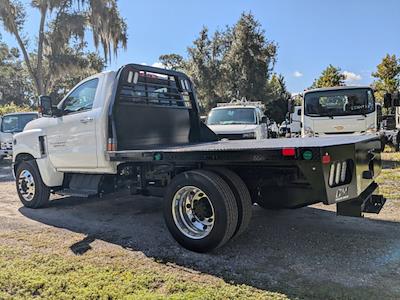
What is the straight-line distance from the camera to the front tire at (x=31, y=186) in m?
6.77

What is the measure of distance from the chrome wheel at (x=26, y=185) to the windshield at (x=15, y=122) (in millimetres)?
9007

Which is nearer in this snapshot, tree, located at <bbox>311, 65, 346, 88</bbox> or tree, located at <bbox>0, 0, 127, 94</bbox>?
tree, located at <bbox>0, 0, 127, 94</bbox>

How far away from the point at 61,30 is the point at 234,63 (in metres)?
14.9

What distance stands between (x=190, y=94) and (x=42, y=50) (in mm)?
18127

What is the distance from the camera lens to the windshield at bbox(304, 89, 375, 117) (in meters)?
11.2

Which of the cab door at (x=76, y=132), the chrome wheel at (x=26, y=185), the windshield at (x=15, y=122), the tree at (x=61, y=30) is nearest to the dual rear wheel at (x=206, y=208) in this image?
the cab door at (x=76, y=132)

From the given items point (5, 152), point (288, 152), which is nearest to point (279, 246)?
A: point (288, 152)

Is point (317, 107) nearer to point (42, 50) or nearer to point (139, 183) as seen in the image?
point (139, 183)

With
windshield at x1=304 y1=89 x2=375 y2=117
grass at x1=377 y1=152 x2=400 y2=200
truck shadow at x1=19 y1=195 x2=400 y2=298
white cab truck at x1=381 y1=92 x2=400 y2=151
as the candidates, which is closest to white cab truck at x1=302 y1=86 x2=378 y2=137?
windshield at x1=304 y1=89 x2=375 y2=117

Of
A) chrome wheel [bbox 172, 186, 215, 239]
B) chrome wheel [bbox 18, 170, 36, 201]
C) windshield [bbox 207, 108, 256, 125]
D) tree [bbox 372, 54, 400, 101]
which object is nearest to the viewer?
chrome wheel [bbox 172, 186, 215, 239]

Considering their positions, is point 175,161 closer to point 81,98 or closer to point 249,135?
point 81,98

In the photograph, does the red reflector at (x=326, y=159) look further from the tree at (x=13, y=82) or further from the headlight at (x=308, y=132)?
the tree at (x=13, y=82)

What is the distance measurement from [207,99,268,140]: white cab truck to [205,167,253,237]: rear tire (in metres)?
→ 6.56

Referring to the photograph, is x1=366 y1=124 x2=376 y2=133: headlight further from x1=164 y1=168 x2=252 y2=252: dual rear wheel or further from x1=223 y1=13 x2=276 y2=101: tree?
x1=223 y1=13 x2=276 y2=101: tree
